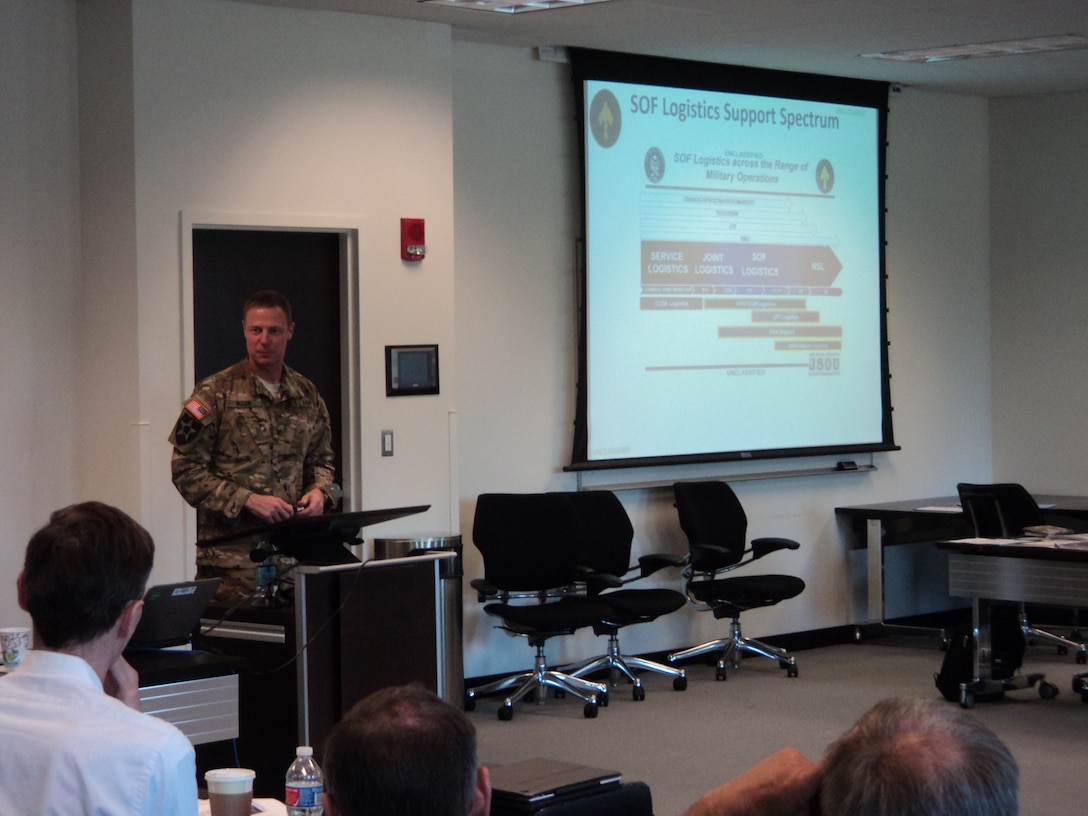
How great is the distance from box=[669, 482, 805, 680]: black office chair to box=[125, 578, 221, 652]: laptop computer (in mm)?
4216

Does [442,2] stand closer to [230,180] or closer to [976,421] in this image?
[230,180]

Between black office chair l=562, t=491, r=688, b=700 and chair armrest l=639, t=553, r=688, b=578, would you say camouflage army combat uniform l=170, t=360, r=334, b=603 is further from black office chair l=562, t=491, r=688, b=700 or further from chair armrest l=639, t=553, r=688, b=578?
chair armrest l=639, t=553, r=688, b=578

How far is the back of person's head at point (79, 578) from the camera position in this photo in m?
2.22

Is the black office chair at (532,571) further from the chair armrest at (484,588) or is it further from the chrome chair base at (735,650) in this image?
the chrome chair base at (735,650)

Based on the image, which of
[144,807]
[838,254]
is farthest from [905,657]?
[144,807]

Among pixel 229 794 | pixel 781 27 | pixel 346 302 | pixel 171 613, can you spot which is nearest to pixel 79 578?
pixel 229 794

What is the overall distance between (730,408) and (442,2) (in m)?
2.94

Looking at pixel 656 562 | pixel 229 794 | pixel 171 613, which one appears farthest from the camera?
pixel 656 562

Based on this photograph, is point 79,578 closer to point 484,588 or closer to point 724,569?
point 484,588

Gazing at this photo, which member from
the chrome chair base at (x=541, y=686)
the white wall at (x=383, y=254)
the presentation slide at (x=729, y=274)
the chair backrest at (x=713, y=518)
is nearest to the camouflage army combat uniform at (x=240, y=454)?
the white wall at (x=383, y=254)

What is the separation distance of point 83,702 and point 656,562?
17.5 ft

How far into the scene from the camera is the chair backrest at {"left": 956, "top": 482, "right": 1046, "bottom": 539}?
7.62 metres

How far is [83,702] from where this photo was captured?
6.88 feet

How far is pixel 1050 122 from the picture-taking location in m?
9.29
